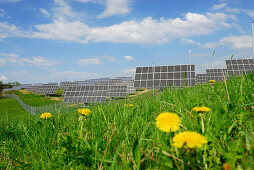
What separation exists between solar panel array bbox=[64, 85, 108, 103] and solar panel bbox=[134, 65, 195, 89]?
4.50m

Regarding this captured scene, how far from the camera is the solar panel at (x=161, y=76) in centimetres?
1544

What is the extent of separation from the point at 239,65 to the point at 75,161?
70.3 feet

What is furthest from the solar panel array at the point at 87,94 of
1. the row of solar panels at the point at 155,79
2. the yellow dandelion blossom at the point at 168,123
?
the yellow dandelion blossom at the point at 168,123

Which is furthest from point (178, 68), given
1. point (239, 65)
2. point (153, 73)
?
point (239, 65)

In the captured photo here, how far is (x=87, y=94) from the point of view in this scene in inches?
802

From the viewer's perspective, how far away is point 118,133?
148 centimetres

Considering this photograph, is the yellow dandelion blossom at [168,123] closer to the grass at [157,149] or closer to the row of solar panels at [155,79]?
the grass at [157,149]

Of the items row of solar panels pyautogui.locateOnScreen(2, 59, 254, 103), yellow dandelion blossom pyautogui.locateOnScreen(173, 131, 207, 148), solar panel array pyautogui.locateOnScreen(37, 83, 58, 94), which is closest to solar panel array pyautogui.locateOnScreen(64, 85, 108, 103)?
row of solar panels pyautogui.locateOnScreen(2, 59, 254, 103)

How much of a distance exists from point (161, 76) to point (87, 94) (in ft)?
28.7

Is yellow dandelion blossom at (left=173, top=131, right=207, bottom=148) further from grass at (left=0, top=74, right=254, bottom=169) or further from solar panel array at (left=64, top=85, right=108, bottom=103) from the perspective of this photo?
solar panel array at (left=64, top=85, right=108, bottom=103)

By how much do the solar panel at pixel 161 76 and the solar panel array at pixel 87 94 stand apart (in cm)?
450

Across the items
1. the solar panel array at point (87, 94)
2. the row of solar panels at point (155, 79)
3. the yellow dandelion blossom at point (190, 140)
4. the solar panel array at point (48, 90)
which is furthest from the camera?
the solar panel array at point (48, 90)

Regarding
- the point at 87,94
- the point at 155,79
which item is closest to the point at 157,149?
the point at 155,79

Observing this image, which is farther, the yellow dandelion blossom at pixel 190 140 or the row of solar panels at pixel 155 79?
the row of solar panels at pixel 155 79
